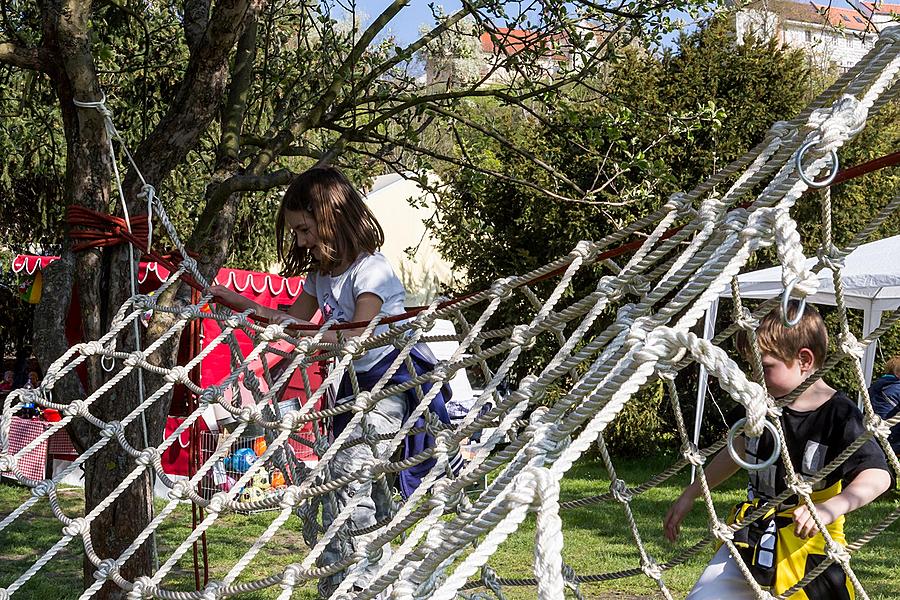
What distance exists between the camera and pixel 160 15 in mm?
4887

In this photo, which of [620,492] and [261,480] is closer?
[620,492]

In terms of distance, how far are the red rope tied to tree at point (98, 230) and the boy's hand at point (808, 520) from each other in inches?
69.7

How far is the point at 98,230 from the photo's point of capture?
2643 millimetres

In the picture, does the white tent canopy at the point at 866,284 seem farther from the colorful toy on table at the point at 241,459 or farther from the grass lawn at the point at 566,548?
the colorful toy on table at the point at 241,459

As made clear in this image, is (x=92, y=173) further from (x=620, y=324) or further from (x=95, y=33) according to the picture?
(x=620, y=324)

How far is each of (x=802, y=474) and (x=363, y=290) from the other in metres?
1.17

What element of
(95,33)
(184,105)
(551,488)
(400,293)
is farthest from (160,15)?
(551,488)

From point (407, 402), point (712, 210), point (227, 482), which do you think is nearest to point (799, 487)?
point (712, 210)

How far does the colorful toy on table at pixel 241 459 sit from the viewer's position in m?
5.89

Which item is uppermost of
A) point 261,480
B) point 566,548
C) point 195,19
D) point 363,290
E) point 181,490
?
point 195,19

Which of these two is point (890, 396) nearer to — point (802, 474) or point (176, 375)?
point (802, 474)

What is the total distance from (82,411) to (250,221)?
6.07m

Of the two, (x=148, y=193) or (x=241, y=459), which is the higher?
(x=148, y=193)

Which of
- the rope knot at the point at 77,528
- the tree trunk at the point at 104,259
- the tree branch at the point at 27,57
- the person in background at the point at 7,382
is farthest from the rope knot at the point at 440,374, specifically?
the person in background at the point at 7,382
